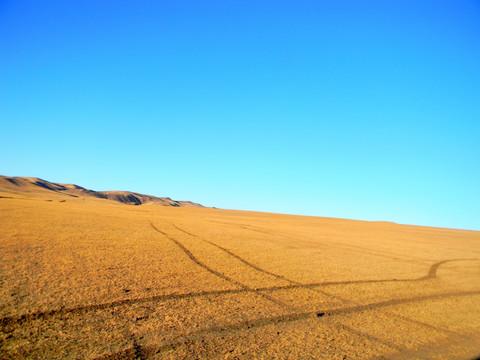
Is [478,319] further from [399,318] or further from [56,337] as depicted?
[56,337]

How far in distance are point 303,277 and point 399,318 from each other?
179cm

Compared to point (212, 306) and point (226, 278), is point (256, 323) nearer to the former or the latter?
point (212, 306)

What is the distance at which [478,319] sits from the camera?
14.0 ft

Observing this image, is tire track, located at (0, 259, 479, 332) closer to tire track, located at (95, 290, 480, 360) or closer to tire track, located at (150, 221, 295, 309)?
tire track, located at (150, 221, 295, 309)

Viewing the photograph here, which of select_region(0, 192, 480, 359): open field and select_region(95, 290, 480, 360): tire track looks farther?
select_region(0, 192, 480, 359): open field

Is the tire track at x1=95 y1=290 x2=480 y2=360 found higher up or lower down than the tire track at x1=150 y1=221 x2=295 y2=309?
lower down

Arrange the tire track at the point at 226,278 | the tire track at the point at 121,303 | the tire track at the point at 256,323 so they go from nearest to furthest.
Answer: the tire track at the point at 256,323, the tire track at the point at 121,303, the tire track at the point at 226,278

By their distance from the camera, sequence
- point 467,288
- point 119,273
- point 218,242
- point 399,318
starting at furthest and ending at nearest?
1. point 218,242
2. point 467,288
3. point 119,273
4. point 399,318

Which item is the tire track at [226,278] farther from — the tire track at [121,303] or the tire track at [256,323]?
the tire track at [256,323]

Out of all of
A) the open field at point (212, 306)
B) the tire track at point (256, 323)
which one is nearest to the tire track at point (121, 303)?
the open field at point (212, 306)

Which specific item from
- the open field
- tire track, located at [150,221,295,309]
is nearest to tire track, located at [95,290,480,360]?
the open field

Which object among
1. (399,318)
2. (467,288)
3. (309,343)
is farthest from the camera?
(467,288)

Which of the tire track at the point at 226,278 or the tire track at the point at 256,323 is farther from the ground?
the tire track at the point at 226,278

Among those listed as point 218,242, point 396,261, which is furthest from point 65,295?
point 396,261
